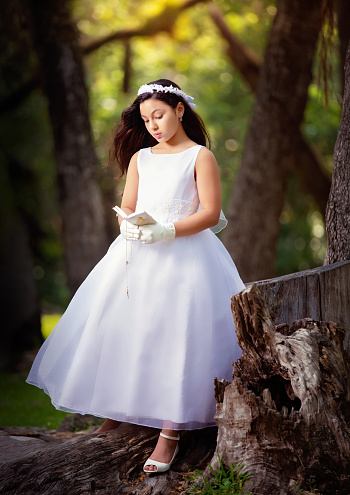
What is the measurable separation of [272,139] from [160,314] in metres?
3.99

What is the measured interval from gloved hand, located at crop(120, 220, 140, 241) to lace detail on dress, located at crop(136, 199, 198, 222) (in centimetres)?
21

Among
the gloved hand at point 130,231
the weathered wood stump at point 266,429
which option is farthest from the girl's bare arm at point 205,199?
the weathered wood stump at point 266,429

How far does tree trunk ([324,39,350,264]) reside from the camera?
3.42 metres

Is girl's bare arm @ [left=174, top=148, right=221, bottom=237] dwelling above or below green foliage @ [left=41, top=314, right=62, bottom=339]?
above

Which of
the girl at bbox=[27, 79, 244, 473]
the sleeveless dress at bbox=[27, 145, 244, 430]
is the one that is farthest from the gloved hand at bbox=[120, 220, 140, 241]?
the sleeveless dress at bbox=[27, 145, 244, 430]

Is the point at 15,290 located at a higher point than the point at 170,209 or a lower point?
lower

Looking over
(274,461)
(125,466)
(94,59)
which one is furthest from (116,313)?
(94,59)

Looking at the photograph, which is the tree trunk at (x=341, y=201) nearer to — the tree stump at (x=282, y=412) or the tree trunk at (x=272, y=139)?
the tree stump at (x=282, y=412)

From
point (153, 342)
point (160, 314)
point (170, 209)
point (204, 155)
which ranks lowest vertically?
point (153, 342)

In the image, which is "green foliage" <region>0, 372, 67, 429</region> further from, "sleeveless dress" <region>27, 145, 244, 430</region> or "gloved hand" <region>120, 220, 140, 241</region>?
"gloved hand" <region>120, 220, 140, 241</region>

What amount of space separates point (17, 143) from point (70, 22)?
2818mm

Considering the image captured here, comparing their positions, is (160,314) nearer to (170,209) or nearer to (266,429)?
(170,209)

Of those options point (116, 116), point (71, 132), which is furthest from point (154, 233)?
point (116, 116)

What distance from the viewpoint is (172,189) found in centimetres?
312
